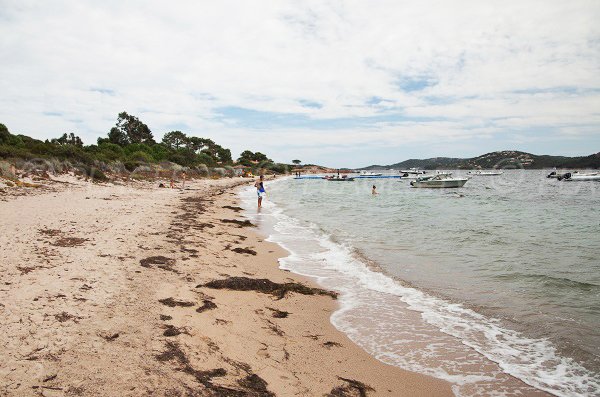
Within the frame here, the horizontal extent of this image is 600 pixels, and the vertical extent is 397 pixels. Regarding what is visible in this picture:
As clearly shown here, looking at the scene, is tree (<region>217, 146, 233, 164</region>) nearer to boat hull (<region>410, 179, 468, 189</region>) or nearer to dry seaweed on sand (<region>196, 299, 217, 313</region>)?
boat hull (<region>410, 179, 468, 189</region>)

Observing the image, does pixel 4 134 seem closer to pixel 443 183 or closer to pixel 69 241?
pixel 69 241

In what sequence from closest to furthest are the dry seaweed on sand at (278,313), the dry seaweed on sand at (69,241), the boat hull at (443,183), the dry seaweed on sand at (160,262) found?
the dry seaweed on sand at (278,313)
the dry seaweed on sand at (160,262)
the dry seaweed on sand at (69,241)
the boat hull at (443,183)

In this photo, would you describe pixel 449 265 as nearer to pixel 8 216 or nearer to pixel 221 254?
pixel 221 254

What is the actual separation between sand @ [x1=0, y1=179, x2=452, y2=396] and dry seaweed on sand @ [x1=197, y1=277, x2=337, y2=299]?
0.04 meters

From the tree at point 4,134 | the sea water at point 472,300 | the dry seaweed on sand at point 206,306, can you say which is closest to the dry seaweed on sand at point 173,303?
the dry seaweed on sand at point 206,306

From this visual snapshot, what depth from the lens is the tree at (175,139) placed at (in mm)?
99938

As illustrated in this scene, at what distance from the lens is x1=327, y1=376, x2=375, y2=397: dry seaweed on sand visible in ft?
12.4

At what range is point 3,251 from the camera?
6.58 meters

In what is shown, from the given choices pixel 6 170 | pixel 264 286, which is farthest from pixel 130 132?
pixel 264 286

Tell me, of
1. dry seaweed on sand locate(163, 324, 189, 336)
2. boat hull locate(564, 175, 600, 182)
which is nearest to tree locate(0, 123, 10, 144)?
dry seaweed on sand locate(163, 324, 189, 336)

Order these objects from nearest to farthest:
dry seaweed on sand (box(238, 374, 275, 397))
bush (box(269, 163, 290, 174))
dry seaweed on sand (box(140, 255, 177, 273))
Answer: dry seaweed on sand (box(238, 374, 275, 397)), dry seaweed on sand (box(140, 255, 177, 273)), bush (box(269, 163, 290, 174))

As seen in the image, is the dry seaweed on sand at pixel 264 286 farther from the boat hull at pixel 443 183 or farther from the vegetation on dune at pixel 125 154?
the boat hull at pixel 443 183

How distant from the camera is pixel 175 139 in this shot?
100750mm

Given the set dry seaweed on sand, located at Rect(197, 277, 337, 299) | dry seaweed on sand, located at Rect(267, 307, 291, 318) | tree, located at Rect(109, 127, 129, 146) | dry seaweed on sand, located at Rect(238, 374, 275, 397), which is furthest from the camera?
tree, located at Rect(109, 127, 129, 146)
